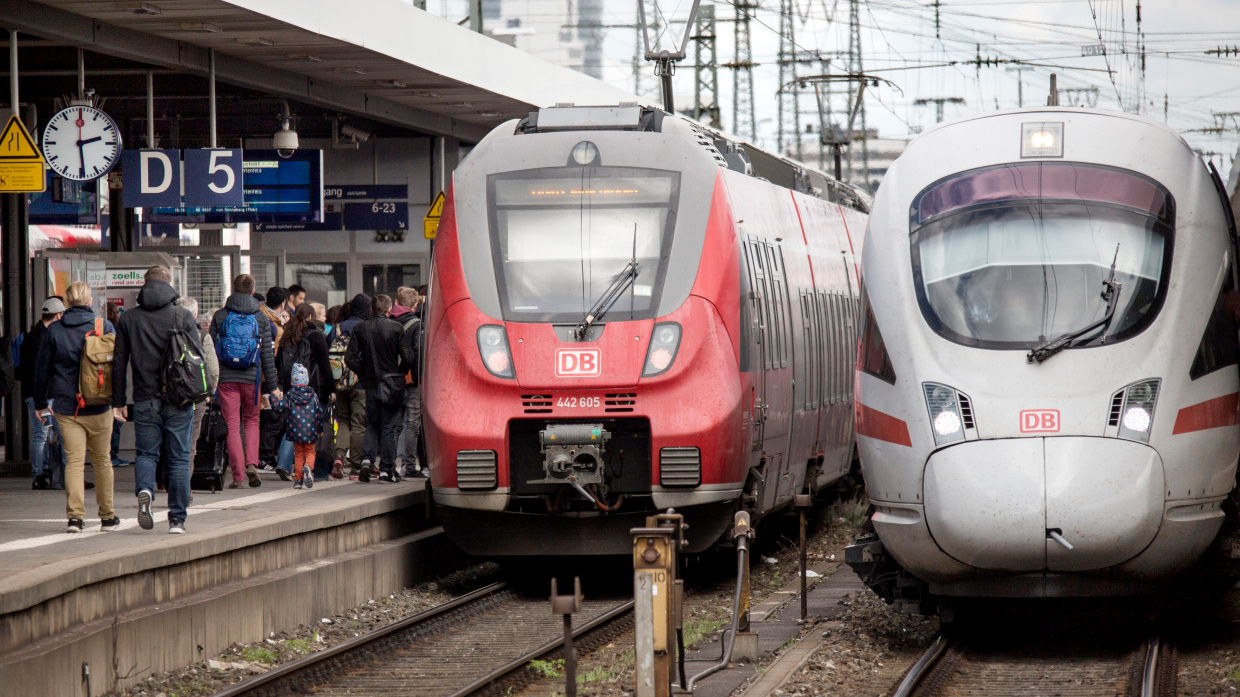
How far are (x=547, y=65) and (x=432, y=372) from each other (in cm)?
1067

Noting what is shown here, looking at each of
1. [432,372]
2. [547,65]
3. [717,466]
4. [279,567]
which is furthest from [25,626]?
[547,65]

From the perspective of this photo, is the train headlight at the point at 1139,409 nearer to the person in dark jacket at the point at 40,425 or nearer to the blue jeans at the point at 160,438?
the blue jeans at the point at 160,438

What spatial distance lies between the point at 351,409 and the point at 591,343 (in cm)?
470

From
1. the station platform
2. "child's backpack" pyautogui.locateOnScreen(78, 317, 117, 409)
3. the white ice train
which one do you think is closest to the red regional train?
the station platform

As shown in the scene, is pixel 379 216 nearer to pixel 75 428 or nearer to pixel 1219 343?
pixel 75 428

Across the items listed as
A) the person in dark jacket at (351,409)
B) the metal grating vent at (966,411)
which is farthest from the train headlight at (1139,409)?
the person in dark jacket at (351,409)

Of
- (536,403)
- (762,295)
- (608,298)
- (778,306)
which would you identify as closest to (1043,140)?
(608,298)

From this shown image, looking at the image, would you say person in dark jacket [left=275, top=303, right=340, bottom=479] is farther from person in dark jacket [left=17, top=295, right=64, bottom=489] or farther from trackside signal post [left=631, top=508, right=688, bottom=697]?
trackside signal post [left=631, top=508, right=688, bottom=697]

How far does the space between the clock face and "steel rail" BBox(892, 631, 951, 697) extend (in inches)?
353

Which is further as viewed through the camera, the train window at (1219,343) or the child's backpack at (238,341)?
the child's backpack at (238,341)

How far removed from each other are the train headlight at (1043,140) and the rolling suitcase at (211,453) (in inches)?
287

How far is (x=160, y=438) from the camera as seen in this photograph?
1081 centimetres

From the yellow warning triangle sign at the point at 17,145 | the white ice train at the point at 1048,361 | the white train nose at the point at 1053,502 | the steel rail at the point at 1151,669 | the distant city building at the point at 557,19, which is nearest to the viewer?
the steel rail at the point at 1151,669

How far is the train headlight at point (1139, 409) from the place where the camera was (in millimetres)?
8469
